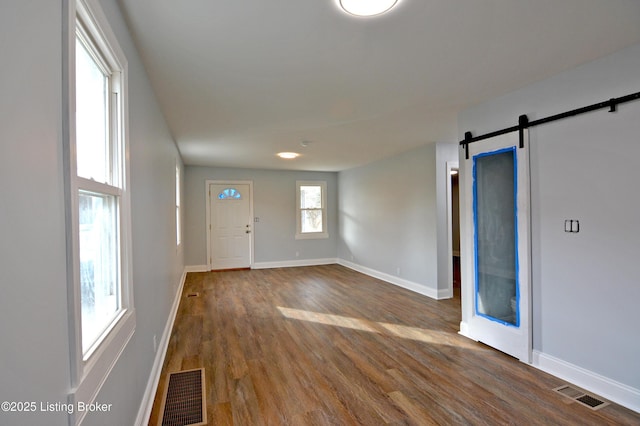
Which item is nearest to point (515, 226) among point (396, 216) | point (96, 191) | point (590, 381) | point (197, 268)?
point (590, 381)

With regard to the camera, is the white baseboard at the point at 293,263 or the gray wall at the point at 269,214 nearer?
the gray wall at the point at 269,214

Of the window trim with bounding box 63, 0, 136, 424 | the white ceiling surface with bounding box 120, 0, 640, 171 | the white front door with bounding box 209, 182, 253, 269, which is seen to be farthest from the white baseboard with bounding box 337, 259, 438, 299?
the window trim with bounding box 63, 0, 136, 424

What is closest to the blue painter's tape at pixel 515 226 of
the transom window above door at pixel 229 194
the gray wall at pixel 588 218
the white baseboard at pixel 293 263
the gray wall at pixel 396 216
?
the gray wall at pixel 588 218

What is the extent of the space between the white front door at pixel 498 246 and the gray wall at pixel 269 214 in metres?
5.01

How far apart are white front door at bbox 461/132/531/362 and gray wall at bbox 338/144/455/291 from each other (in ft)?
5.25

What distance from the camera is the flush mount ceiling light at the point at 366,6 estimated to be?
5.45 feet

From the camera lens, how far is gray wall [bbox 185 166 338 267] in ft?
23.8

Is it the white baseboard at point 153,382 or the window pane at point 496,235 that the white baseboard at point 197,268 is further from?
the window pane at point 496,235

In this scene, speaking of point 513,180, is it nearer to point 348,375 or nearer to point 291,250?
point 348,375

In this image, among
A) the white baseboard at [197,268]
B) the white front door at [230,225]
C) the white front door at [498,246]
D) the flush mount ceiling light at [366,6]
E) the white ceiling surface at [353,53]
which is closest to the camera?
the flush mount ceiling light at [366,6]

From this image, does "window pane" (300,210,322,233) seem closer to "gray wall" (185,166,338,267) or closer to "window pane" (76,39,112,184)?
"gray wall" (185,166,338,267)

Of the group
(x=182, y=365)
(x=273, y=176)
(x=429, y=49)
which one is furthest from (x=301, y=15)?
(x=273, y=176)

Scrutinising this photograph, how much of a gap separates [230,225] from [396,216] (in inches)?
150

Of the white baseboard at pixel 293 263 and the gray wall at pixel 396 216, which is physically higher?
the gray wall at pixel 396 216
